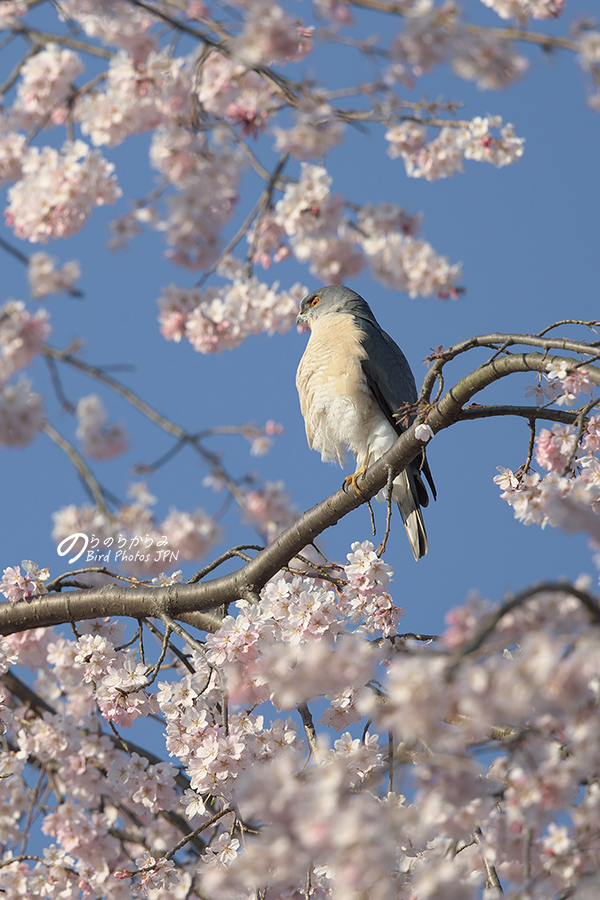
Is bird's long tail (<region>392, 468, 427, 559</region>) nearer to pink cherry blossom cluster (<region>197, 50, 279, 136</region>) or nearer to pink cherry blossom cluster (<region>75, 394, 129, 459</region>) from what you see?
pink cherry blossom cluster (<region>197, 50, 279, 136</region>)

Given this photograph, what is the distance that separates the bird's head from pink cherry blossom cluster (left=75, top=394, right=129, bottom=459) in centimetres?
195

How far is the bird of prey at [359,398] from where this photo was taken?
4602 millimetres

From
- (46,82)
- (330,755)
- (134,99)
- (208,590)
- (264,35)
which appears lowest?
(330,755)

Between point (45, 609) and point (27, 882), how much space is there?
1054 mm

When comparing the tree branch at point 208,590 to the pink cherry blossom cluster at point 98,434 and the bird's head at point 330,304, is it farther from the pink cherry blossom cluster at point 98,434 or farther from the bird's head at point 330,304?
the pink cherry blossom cluster at point 98,434

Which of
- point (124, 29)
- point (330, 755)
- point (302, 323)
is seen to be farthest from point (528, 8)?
point (330, 755)

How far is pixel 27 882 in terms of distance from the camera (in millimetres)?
3299

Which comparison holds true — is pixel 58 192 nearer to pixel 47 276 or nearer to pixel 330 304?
pixel 47 276

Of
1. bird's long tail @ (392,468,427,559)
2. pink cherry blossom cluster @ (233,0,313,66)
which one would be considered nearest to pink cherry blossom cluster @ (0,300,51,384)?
bird's long tail @ (392,468,427,559)

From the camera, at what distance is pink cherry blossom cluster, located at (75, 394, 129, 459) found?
670 cm

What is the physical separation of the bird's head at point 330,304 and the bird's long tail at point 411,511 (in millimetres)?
1235

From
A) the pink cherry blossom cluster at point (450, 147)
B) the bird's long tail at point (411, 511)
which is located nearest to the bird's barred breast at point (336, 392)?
the bird's long tail at point (411, 511)

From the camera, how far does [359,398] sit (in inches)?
181

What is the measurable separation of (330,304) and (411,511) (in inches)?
65.0
